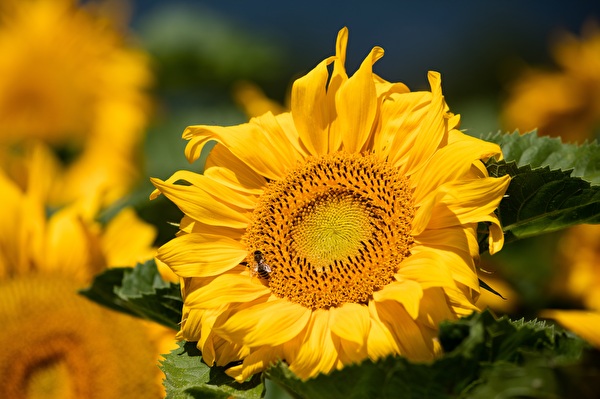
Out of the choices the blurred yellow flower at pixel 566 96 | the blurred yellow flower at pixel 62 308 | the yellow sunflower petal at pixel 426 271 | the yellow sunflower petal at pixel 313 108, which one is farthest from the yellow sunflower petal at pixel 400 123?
the blurred yellow flower at pixel 566 96

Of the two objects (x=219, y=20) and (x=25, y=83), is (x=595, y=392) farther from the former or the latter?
(x=219, y=20)

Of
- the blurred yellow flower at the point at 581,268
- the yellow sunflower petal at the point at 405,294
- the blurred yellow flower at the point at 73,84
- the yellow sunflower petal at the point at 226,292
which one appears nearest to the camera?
the yellow sunflower petal at the point at 405,294

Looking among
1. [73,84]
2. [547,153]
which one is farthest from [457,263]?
[73,84]

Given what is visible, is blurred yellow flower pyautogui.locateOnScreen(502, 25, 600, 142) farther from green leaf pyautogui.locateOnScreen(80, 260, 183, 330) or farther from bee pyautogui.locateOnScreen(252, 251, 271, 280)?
bee pyautogui.locateOnScreen(252, 251, 271, 280)

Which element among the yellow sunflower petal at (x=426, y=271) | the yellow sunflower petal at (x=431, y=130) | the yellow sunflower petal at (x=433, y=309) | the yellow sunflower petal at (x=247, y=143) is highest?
Result: the yellow sunflower petal at (x=431, y=130)

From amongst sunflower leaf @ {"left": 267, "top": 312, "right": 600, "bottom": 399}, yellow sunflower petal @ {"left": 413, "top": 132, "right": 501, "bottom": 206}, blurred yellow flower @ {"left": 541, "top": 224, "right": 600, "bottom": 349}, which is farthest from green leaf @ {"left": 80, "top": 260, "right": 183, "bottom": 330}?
blurred yellow flower @ {"left": 541, "top": 224, "right": 600, "bottom": 349}

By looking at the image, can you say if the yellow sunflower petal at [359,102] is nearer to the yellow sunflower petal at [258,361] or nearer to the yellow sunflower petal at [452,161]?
the yellow sunflower petal at [452,161]

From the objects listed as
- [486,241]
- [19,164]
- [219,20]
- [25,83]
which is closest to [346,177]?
[486,241]
